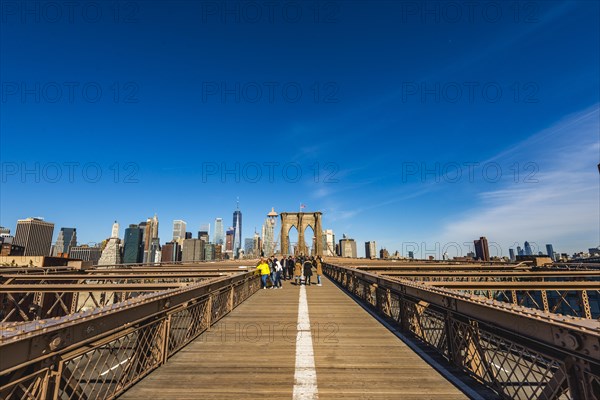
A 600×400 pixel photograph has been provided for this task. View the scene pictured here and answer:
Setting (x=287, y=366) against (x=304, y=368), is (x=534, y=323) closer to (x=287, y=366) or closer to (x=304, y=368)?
(x=304, y=368)

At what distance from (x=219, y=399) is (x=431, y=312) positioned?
4.25 meters

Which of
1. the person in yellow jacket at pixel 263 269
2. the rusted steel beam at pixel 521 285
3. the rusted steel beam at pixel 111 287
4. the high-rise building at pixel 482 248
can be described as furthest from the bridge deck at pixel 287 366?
the high-rise building at pixel 482 248

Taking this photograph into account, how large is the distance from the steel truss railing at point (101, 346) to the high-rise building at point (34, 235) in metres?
196

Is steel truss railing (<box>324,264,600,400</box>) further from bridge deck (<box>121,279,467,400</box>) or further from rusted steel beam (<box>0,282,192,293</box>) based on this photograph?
rusted steel beam (<box>0,282,192,293</box>)

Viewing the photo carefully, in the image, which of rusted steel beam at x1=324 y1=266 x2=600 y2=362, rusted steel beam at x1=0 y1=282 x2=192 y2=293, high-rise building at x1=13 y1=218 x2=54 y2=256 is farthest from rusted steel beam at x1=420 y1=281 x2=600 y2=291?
high-rise building at x1=13 y1=218 x2=54 y2=256

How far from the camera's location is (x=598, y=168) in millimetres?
64750

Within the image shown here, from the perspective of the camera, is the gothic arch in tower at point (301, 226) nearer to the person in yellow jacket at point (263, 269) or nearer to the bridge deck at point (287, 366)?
the person in yellow jacket at point (263, 269)

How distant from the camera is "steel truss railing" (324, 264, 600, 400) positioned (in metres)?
2.79

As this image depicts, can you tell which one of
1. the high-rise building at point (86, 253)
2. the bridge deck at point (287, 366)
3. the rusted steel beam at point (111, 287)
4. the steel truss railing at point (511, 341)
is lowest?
the bridge deck at point (287, 366)

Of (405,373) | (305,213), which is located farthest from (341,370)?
(305,213)

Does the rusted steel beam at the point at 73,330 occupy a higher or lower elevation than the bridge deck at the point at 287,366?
higher

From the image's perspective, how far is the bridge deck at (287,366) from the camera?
4.06 m

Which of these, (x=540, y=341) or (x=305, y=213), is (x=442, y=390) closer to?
(x=540, y=341)

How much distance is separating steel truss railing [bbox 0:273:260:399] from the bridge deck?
0.31 m
